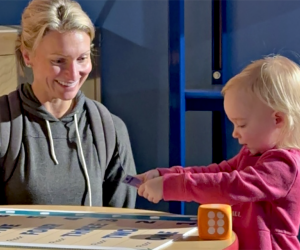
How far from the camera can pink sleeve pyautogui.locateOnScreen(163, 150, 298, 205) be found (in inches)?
53.7

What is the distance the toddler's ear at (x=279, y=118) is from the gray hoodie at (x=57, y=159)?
1.79 ft

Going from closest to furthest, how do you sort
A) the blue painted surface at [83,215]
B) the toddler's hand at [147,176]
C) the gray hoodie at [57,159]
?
the blue painted surface at [83,215] → the toddler's hand at [147,176] → the gray hoodie at [57,159]

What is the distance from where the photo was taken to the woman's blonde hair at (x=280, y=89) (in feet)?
4.68

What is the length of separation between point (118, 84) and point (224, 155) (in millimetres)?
537

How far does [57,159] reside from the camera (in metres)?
1.74

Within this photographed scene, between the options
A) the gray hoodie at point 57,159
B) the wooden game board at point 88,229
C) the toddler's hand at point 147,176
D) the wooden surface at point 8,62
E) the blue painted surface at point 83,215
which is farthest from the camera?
the wooden surface at point 8,62

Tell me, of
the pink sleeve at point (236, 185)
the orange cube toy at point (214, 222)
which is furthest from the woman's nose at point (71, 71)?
the orange cube toy at point (214, 222)

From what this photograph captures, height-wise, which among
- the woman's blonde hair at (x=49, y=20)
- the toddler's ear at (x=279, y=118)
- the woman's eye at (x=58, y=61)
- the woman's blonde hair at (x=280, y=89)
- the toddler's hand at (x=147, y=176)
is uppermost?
the woman's blonde hair at (x=49, y=20)

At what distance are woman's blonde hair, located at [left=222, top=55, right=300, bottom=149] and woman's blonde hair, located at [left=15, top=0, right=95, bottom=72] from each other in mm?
503

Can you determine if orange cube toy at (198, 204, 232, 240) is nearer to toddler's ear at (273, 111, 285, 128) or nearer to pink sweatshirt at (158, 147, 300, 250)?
pink sweatshirt at (158, 147, 300, 250)

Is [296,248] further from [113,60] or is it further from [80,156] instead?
[113,60]

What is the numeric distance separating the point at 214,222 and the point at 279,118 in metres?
0.36

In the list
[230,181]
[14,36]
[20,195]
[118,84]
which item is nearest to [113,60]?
[118,84]

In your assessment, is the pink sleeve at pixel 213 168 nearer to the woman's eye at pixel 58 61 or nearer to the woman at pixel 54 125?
the woman at pixel 54 125
